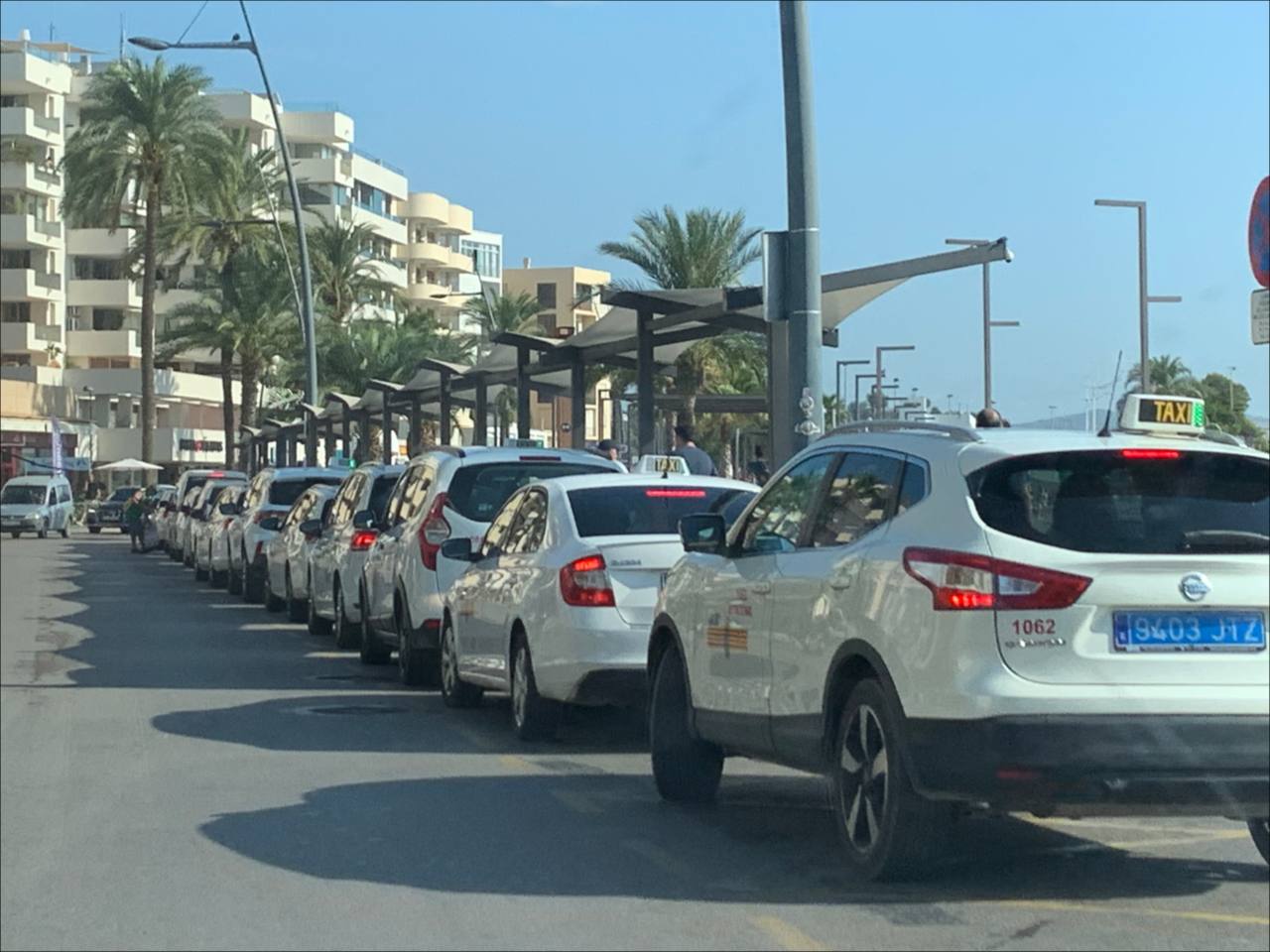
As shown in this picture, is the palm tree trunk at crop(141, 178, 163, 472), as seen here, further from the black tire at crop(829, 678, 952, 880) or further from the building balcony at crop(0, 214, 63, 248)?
the black tire at crop(829, 678, 952, 880)

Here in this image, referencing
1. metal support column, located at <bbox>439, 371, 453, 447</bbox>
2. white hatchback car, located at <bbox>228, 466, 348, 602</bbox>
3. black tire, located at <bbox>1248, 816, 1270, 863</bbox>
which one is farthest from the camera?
metal support column, located at <bbox>439, 371, 453, 447</bbox>

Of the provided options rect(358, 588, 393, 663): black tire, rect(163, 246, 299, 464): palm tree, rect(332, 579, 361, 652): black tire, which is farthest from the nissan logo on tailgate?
rect(163, 246, 299, 464): palm tree

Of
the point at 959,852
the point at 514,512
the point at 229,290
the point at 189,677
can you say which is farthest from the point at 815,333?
the point at 229,290

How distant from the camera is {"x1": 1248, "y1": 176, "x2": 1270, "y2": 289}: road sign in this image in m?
11.4

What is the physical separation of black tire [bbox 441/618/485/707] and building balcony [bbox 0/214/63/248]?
79.6m

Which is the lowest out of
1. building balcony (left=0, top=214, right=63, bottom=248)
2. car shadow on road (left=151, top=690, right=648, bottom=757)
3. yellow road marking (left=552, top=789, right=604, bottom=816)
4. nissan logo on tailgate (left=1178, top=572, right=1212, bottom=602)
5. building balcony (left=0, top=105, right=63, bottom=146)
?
car shadow on road (left=151, top=690, right=648, bottom=757)

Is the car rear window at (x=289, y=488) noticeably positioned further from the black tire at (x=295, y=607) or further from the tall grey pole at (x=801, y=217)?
the tall grey pole at (x=801, y=217)

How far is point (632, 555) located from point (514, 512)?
195 centimetres

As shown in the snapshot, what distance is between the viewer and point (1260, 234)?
1152cm

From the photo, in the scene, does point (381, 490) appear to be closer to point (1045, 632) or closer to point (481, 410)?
point (481, 410)

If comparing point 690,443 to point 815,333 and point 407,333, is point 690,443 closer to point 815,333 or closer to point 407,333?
point 815,333

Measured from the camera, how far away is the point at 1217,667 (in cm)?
699

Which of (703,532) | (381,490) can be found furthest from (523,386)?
(703,532)

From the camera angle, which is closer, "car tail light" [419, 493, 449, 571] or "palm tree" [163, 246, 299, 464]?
"car tail light" [419, 493, 449, 571]
